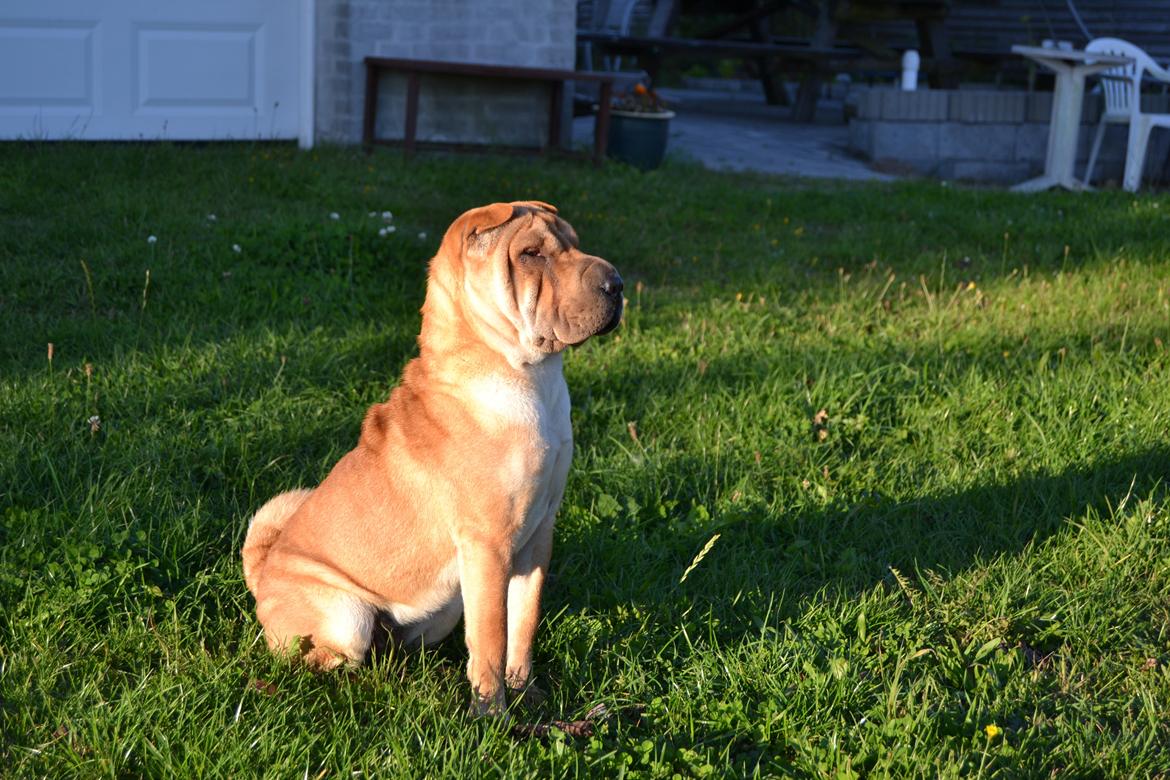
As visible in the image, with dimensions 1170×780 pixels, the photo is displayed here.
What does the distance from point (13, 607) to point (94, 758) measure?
79 centimetres

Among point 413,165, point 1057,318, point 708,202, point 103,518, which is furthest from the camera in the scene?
point 413,165

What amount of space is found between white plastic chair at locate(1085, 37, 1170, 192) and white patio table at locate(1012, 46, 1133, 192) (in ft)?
1.12

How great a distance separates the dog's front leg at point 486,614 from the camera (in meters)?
2.90

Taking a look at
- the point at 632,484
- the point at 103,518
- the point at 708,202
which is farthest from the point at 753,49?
the point at 103,518

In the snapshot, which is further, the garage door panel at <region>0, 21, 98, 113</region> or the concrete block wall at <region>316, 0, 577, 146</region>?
the concrete block wall at <region>316, 0, 577, 146</region>

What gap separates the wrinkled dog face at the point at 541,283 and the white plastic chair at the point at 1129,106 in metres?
8.79

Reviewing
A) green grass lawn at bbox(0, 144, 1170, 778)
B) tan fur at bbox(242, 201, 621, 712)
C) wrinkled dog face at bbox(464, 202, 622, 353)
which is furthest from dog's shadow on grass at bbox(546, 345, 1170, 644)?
wrinkled dog face at bbox(464, 202, 622, 353)

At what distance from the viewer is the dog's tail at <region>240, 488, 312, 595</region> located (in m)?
3.38

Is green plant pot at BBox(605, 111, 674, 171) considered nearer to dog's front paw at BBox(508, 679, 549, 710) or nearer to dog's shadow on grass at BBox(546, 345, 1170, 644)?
dog's shadow on grass at BBox(546, 345, 1170, 644)

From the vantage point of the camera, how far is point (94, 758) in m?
2.65

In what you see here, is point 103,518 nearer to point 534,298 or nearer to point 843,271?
point 534,298

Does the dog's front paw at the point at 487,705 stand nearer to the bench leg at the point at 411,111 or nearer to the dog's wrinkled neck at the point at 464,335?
the dog's wrinkled neck at the point at 464,335

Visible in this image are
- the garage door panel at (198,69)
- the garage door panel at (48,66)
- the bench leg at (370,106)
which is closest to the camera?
the garage door panel at (48,66)

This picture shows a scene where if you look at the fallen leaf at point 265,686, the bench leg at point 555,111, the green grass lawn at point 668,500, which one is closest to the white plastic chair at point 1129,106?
the green grass lawn at point 668,500
